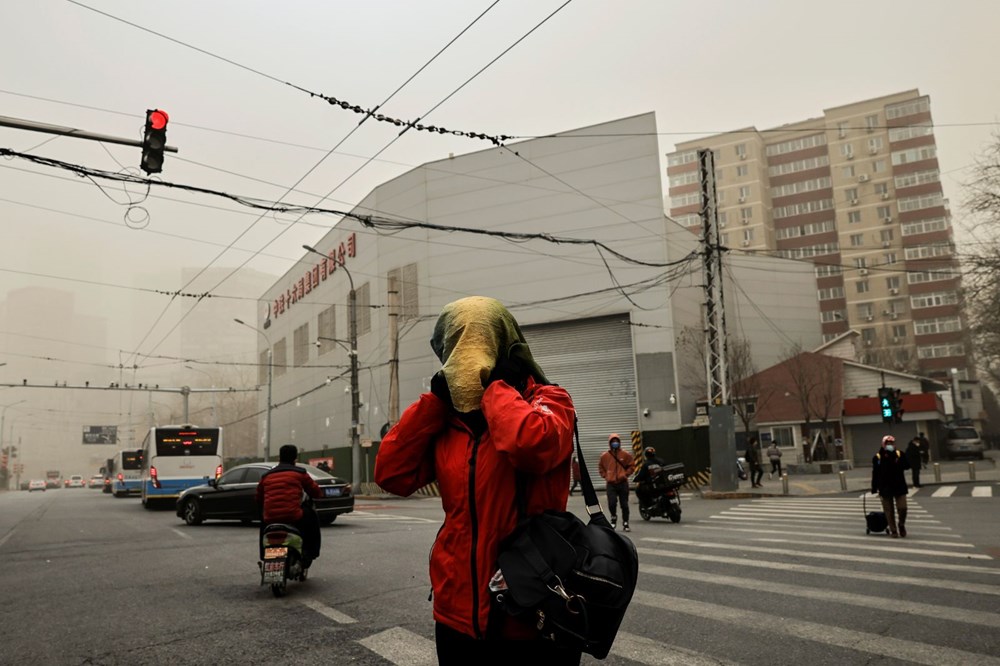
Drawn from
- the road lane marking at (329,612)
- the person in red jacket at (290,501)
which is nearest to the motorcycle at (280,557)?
the person in red jacket at (290,501)

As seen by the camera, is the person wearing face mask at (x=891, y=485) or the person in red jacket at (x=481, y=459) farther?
the person wearing face mask at (x=891, y=485)

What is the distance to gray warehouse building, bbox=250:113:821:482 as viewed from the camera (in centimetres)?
3212

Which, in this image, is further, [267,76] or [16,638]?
[267,76]

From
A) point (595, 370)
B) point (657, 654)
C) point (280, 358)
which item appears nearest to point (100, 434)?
point (280, 358)

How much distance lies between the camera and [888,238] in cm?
8181

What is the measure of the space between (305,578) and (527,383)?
671 centimetres

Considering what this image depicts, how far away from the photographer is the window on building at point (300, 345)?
167ft

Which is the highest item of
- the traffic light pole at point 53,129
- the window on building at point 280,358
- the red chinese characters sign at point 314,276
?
the red chinese characters sign at point 314,276

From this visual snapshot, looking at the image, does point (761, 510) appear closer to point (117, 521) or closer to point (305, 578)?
point (305, 578)

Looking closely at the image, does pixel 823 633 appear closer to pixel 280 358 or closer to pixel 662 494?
pixel 662 494

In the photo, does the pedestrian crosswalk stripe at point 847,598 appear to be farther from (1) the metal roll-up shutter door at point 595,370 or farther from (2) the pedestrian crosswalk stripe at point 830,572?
(1) the metal roll-up shutter door at point 595,370

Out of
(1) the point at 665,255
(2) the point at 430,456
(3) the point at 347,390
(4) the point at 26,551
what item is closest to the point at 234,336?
(3) the point at 347,390

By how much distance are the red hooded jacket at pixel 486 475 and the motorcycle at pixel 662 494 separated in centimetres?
1286

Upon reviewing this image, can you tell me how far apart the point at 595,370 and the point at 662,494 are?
1843 cm
